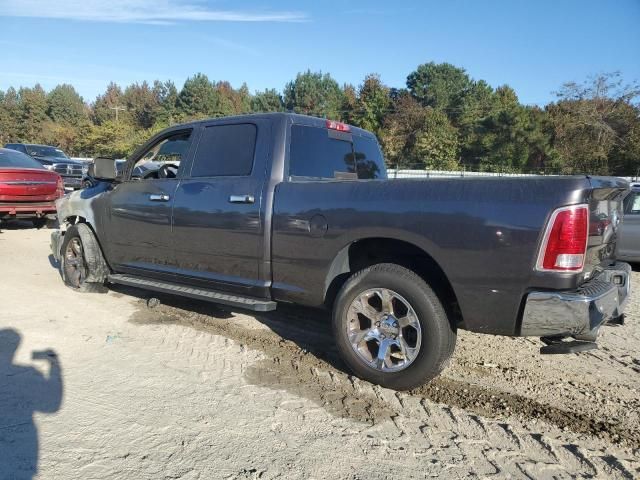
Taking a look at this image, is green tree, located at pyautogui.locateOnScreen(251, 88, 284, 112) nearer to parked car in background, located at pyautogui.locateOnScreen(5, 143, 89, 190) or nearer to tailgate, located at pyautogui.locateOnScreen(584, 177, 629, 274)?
parked car in background, located at pyautogui.locateOnScreen(5, 143, 89, 190)

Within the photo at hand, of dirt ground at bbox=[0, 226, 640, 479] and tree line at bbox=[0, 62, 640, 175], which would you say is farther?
tree line at bbox=[0, 62, 640, 175]

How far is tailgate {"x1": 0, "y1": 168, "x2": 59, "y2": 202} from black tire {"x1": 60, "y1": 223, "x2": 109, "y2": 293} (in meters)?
4.74

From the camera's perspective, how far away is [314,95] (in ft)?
215

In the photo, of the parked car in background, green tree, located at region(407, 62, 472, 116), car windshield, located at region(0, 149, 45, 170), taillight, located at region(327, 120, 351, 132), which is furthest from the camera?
green tree, located at region(407, 62, 472, 116)

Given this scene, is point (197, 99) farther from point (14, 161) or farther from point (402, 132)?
point (14, 161)

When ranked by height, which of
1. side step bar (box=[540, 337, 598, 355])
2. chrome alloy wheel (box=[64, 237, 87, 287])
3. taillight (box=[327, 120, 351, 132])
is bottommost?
chrome alloy wheel (box=[64, 237, 87, 287])

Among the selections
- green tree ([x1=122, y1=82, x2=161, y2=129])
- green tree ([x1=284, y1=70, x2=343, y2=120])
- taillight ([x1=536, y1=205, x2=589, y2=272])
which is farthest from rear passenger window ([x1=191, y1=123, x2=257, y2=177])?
green tree ([x1=122, y1=82, x2=161, y2=129])

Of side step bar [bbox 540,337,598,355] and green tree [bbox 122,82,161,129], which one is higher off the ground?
green tree [bbox 122,82,161,129]

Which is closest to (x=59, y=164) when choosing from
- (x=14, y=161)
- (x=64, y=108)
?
(x=14, y=161)

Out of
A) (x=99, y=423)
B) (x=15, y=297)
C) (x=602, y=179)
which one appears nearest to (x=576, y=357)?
(x=602, y=179)

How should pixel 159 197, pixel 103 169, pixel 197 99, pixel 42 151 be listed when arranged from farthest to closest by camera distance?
pixel 197 99, pixel 42 151, pixel 103 169, pixel 159 197

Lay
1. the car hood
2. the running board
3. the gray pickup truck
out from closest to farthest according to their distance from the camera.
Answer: the gray pickup truck
the running board
the car hood

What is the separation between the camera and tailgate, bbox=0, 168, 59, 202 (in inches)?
381

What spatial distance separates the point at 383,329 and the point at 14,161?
1009 centimetres
